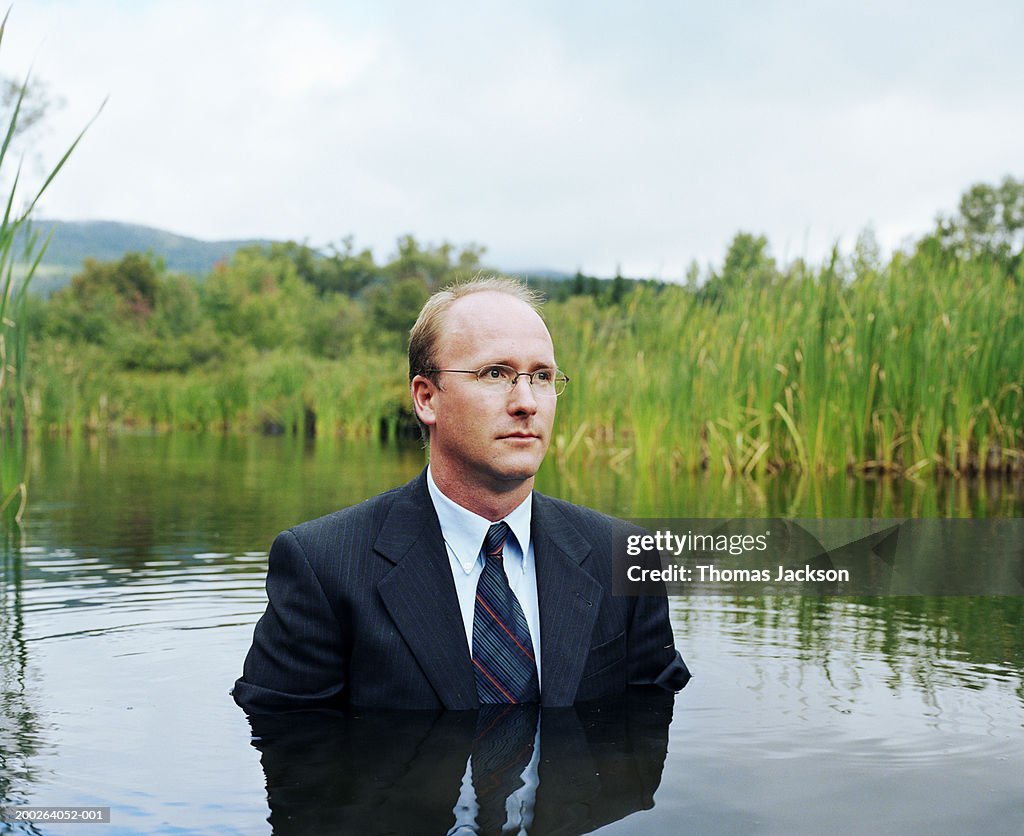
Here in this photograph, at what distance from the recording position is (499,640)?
284 cm

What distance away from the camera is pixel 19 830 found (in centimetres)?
235

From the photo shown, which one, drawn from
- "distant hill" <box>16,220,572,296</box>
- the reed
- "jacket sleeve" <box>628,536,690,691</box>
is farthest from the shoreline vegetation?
"distant hill" <box>16,220,572,296</box>

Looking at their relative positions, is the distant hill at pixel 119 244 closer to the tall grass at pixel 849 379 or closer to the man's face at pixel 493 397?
the tall grass at pixel 849 379

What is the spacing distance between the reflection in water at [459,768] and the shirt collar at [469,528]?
0.37m

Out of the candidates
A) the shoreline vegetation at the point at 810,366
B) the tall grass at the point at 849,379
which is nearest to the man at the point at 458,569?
the shoreline vegetation at the point at 810,366

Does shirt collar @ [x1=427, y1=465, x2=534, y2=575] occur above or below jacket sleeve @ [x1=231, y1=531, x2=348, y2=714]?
above

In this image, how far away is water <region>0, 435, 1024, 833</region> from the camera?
2.50m

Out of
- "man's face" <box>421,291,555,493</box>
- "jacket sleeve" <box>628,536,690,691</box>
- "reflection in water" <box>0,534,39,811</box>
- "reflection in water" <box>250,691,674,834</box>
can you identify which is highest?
"man's face" <box>421,291,555,493</box>

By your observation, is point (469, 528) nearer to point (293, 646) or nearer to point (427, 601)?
point (427, 601)

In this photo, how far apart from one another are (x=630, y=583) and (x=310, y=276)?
66.2 m

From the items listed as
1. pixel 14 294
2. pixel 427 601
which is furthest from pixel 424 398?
pixel 14 294

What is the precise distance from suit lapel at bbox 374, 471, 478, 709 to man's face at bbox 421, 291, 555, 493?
0.71 feet

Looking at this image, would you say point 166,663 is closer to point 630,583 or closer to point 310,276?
point 630,583

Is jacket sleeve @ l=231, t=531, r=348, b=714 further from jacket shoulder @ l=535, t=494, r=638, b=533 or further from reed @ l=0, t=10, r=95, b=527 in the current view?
reed @ l=0, t=10, r=95, b=527
